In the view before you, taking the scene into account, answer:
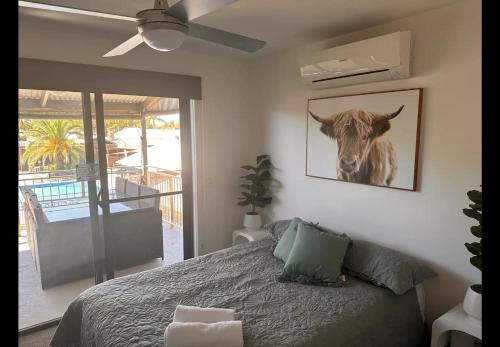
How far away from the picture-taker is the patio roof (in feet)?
8.33

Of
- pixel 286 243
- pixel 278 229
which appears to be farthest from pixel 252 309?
pixel 278 229

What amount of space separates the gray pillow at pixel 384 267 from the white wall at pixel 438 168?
16 cm

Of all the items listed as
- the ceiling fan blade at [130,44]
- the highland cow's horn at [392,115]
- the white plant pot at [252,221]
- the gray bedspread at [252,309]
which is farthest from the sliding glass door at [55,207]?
the highland cow's horn at [392,115]

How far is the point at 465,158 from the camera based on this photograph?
83.3 inches

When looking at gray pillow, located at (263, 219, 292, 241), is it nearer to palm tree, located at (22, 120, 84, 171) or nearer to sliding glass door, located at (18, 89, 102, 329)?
sliding glass door, located at (18, 89, 102, 329)

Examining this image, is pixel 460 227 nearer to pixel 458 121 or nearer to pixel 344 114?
pixel 458 121

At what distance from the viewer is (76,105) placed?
2803 millimetres

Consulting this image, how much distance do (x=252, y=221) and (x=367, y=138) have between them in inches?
59.9

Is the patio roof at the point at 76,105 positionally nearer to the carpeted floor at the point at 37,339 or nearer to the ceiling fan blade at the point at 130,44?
the ceiling fan blade at the point at 130,44

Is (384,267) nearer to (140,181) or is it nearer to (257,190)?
(257,190)
